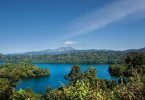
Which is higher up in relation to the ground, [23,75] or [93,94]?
[93,94]

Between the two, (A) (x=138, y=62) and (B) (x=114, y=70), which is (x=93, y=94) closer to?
(A) (x=138, y=62)

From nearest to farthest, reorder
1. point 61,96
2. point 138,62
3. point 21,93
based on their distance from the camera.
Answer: point 61,96, point 21,93, point 138,62

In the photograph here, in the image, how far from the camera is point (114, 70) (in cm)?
11800

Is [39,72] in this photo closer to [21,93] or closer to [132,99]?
[21,93]

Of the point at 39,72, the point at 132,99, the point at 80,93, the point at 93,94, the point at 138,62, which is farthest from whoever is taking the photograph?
the point at 39,72

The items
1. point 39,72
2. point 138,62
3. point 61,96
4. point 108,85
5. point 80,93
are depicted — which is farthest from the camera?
point 39,72

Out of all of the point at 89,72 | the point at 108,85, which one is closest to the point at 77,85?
the point at 108,85

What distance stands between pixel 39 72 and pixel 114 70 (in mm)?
31980

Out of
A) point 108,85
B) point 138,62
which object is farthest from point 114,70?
point 108,85

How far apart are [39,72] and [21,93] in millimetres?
85157

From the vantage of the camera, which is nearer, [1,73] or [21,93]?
[21,93]

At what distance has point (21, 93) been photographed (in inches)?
1254

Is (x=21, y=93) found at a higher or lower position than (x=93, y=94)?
lower

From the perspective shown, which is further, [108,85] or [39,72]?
[39,72]
